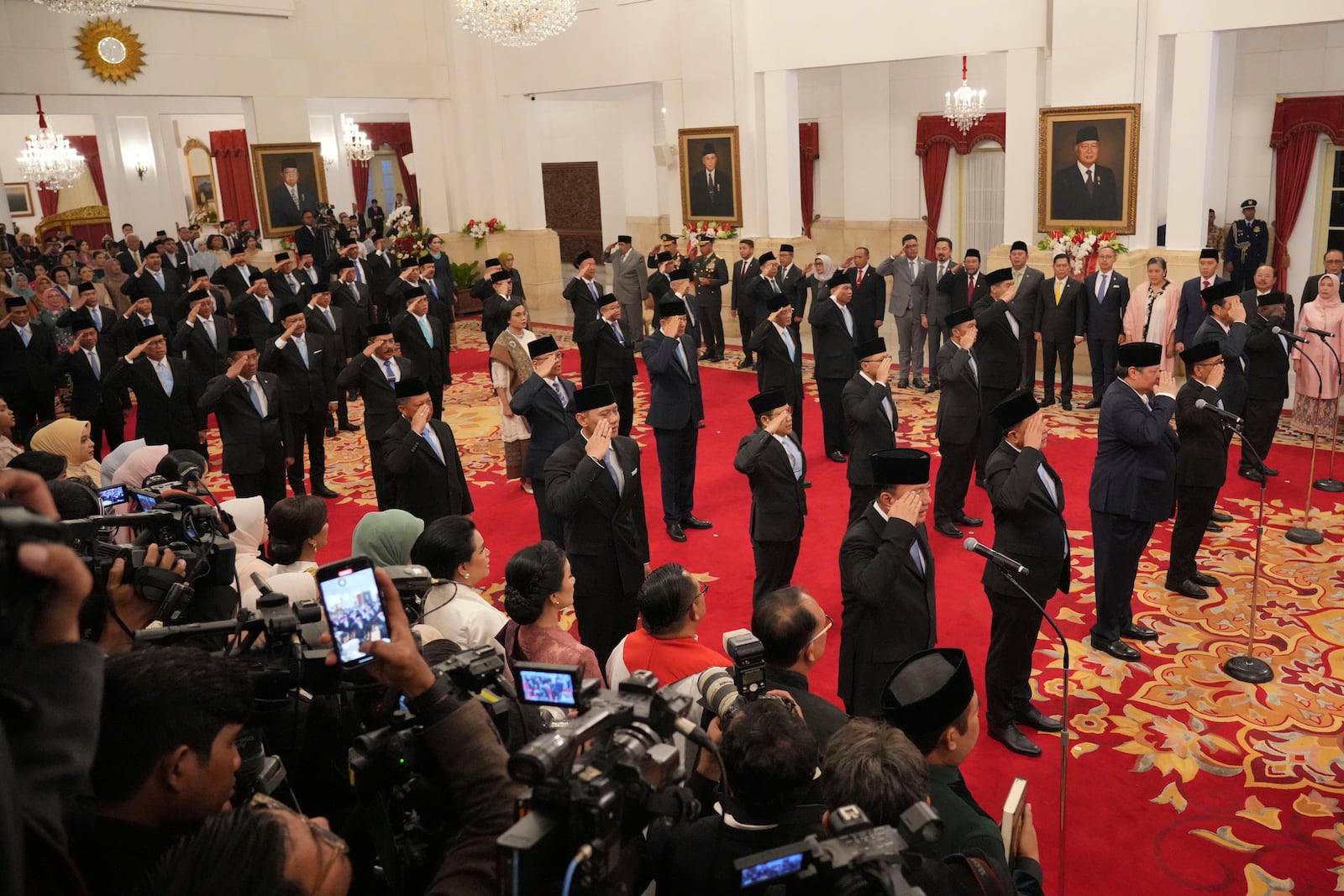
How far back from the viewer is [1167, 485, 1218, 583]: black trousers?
22.0 ft

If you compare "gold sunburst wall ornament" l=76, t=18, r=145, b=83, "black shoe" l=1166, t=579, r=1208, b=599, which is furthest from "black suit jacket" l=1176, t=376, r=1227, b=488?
"gold sunburst wall ornament" l=76, t=18, r=145, b=83

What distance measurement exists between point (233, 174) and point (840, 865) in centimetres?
2664

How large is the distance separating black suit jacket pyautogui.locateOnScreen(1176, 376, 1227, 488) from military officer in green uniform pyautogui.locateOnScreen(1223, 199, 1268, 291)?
396 inches

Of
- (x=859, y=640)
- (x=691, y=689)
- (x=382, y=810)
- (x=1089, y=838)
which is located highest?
(x=382, y=810)

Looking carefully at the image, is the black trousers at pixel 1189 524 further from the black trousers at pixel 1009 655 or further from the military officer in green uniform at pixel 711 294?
the military officer in green uniform at pixel 711 294

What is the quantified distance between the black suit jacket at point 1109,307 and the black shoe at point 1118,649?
6.33 metres

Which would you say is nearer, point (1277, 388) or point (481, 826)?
point (481, 826)

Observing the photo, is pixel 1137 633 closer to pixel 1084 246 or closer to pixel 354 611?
pixel 354 611

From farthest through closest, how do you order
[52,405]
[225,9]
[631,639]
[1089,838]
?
[225,9], [52,405], [1089,838], [631,639]

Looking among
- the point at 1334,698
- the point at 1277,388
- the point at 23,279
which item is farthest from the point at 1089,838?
the point at 23,279

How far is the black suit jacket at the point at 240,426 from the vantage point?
8.06 m

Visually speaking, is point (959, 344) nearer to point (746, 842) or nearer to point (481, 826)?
point (746, 842)

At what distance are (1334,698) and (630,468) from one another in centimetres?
397

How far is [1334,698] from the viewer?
562cm
